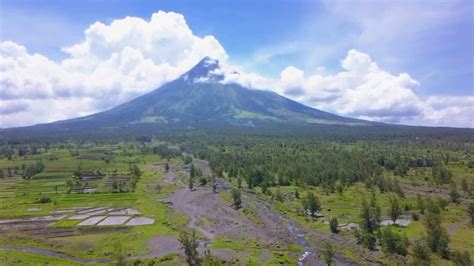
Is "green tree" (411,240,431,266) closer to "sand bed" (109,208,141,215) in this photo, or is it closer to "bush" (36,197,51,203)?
"sand bed" (109,208,141,215)

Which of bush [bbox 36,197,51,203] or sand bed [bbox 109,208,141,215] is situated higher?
bush [bbox 36,197,51,203]

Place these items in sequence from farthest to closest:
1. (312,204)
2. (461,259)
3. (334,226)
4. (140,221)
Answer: (140,221) → (312,204) → (334,226) → (461,259)

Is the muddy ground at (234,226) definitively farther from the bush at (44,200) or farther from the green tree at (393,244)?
the bush at (44,200)

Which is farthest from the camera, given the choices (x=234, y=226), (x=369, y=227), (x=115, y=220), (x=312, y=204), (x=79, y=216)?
(x=79, y=216)

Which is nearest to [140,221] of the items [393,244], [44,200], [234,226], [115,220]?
[115,220]

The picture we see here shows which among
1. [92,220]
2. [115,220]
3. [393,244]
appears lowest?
[92,220]

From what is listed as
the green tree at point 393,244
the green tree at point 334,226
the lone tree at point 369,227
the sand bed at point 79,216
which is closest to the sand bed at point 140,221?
the sand bed at point 79,216

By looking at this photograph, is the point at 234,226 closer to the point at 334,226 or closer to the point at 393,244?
the point at 334,226

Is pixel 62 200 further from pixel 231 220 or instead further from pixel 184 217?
pixel 231 220

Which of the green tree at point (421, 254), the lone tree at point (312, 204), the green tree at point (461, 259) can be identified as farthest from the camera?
the lone tree at point (312, 204)

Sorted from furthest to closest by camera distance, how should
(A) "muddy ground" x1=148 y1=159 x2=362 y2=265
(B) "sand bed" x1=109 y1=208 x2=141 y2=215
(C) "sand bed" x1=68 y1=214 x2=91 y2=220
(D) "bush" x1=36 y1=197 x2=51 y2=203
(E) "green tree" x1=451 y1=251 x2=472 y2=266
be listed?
(D) "bush" x1=36 y1=197 x2=51 y2=203, (B) "sand bed" x1=109 y1=208 x2=141 y2=215, (C) "sand bed" x1=68 y1=214 x2=91 y2=220, (A) "muddy ground" x1=148 y1=159 x2=362 y2=265, (E) "green tree" x1=451 y1=251 x2=472 y2=266

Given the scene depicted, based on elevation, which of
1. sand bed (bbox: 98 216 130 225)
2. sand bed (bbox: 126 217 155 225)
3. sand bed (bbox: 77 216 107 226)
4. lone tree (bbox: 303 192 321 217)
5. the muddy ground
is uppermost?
lone tree (bbox: 303 192 321 217)

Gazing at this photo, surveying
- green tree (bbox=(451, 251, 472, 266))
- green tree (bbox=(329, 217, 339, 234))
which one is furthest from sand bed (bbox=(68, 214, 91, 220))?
green tree (bbox=(451, 251, 472, 266))
